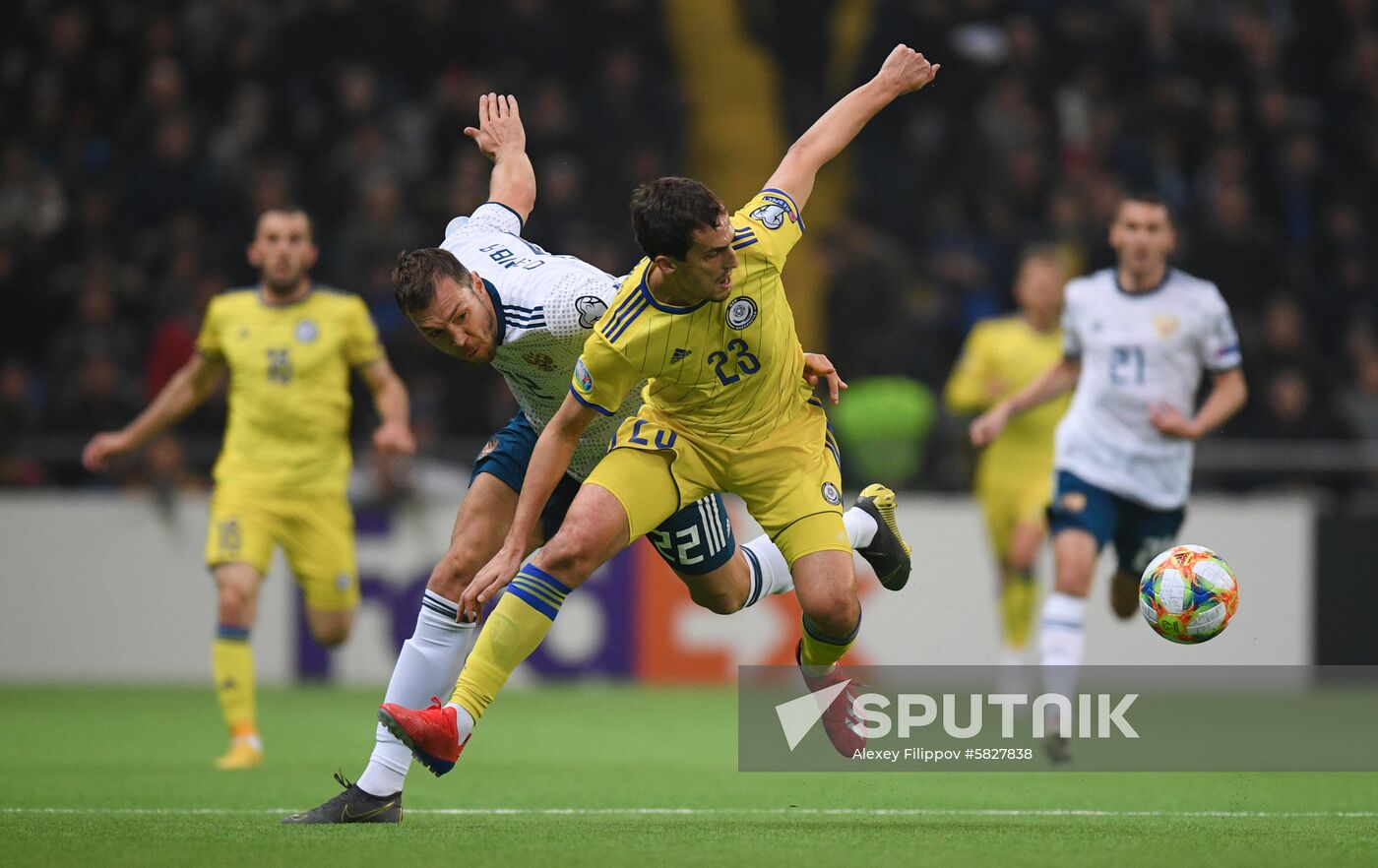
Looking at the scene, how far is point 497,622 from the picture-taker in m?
5.69

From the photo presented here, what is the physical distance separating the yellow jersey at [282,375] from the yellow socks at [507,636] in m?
3.24

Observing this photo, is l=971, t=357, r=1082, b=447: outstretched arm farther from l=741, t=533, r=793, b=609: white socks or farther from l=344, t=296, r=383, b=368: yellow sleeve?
l=344, t=296, r=383, b=368: yellow sleeve

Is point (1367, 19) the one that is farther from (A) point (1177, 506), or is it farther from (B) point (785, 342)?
(B) point (785, 342)

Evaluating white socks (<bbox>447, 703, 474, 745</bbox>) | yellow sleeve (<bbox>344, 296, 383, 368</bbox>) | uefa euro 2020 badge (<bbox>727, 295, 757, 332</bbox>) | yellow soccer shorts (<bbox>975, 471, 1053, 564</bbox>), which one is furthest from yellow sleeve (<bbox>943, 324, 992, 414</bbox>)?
white socks (<bbox>447, 703, 474, 745</bbox>)

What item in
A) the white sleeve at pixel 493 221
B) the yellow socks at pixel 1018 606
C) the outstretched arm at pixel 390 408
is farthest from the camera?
the yellow socks at pixel 1018 606

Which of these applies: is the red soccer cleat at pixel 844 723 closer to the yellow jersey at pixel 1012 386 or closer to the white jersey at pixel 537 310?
the white jersey at pixel 537 310

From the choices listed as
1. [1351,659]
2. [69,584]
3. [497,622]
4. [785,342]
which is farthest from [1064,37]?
[497,622]

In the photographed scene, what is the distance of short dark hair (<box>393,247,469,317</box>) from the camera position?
5715 millimetres

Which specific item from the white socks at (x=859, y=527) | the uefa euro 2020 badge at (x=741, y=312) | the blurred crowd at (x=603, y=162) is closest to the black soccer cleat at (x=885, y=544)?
the white socks at (x=859, y=527)

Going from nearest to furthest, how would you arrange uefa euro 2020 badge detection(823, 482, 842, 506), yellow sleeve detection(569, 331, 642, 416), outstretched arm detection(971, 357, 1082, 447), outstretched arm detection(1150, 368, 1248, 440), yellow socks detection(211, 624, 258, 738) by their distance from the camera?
1. yellow sleeve detection(569, 331, 642, 416)
2. uefa euro 2020 badge detection(823, 482, 842, 506)
3. outstretched arm detection(1150, 368, 1248, 440)
4. yellow socks detection(211, 624, 258, 738)
5. outstretched arm detection(971, 357, 1082, 447)

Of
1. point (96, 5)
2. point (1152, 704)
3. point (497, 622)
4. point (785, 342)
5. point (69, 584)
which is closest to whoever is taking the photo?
point (497, 622)

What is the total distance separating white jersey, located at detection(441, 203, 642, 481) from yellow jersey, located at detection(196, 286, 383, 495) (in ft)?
7.89

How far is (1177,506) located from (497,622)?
3.81 meters

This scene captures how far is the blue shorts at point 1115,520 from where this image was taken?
8211 mm
